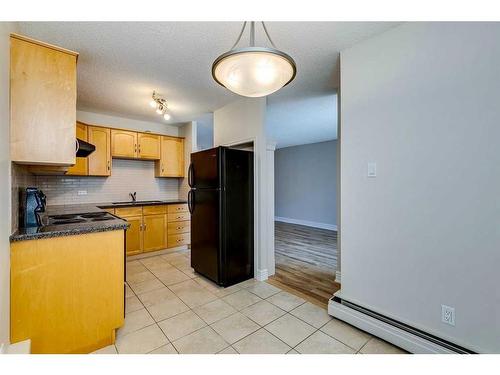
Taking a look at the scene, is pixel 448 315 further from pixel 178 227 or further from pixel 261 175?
pixel 178 227

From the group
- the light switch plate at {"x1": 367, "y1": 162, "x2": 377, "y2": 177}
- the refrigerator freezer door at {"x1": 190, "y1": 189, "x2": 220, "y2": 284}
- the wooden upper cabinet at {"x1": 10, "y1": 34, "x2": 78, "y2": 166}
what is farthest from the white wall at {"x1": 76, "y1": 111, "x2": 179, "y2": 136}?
the light switch plate at {"x1": 367, "y1": 162, "x2": 377, "y2": 177}

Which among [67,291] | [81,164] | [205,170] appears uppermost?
[81,164]

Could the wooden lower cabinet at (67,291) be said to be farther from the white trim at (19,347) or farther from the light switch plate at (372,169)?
the light switch plate at (372,169)

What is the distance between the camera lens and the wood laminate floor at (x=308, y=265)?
107 inches

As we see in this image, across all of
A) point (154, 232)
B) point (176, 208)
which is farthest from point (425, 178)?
point (154, 232)

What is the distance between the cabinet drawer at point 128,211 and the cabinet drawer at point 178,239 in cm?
73

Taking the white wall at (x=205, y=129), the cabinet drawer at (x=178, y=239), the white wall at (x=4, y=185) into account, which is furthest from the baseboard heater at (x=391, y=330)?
the white wall at (x=205, y=129)

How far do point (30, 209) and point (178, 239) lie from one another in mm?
2609

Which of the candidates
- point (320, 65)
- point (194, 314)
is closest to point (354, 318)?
point (194, 314)

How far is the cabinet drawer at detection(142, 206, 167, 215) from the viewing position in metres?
3.87

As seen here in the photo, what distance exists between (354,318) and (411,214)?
0.99 metres

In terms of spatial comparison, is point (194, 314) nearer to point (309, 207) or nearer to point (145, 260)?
point (145, 260)

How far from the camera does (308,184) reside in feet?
23.4
